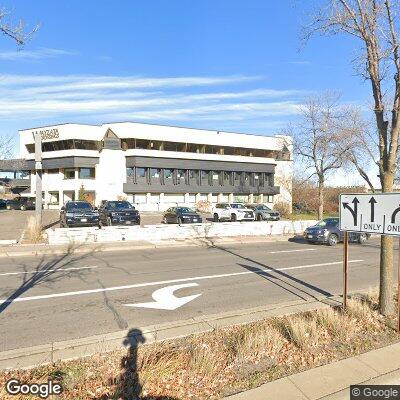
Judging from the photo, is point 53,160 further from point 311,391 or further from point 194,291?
point 311,391

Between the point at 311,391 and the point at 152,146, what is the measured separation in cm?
4829

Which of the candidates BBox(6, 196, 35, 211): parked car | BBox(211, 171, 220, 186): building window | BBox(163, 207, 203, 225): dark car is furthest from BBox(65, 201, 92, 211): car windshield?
BBox(211, 171, 220, 186): building window

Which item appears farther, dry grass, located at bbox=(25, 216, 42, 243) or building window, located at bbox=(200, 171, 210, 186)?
building window, located at bbox=(200, 171, 210, 186)

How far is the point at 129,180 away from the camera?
48.2 m

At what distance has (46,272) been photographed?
11.0m

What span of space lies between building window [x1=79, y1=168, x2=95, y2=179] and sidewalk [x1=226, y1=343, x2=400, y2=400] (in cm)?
4695

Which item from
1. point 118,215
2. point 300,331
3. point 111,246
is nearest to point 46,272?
point 111,246

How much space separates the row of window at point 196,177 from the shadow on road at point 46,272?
34.2 m

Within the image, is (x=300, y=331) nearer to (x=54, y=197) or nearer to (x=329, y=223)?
(x=329, y=223)

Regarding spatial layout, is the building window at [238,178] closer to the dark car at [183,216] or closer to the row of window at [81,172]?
the row of window at [81,172]

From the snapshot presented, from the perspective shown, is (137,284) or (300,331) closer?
(300,331)

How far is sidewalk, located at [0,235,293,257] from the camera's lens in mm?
15156

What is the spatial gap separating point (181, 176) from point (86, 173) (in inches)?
514
